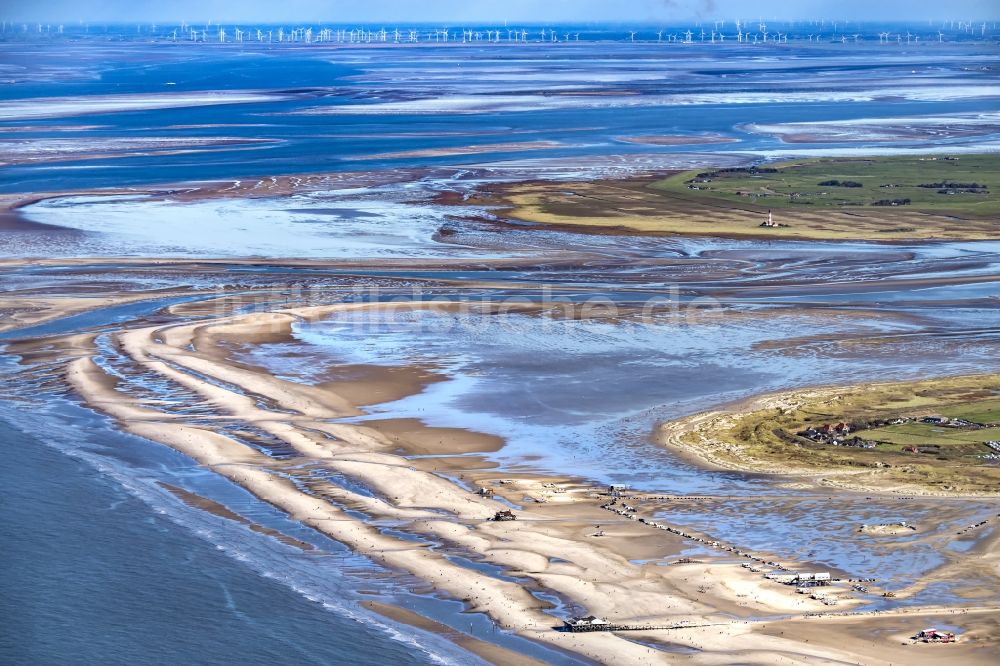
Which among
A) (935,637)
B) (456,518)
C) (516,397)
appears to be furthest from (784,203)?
(935,637)

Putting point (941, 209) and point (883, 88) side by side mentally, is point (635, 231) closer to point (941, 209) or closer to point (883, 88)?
point (941, 209)

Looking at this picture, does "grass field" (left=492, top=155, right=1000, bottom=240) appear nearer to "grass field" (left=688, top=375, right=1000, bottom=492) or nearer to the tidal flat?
the tidal flat

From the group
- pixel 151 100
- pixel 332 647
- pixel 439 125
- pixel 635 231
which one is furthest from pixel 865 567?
pixel 151 100

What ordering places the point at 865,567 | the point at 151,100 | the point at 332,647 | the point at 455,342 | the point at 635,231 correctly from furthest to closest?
the point at 151,100
the point at 635,231
the point at 455,342
the point at 865,567
the point at 332,647

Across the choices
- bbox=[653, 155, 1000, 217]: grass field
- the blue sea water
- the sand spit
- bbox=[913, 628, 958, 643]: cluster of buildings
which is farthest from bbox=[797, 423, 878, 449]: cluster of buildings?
bbox=[653, 155, 1000, 217]: grass field

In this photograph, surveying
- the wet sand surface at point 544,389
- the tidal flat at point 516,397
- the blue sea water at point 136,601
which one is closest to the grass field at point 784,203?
the tidal flat at point 516,397

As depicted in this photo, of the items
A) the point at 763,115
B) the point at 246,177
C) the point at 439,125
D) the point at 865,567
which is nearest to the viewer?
the point at 865,567

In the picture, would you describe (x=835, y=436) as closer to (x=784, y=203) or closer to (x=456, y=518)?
(x=456, y=518)
